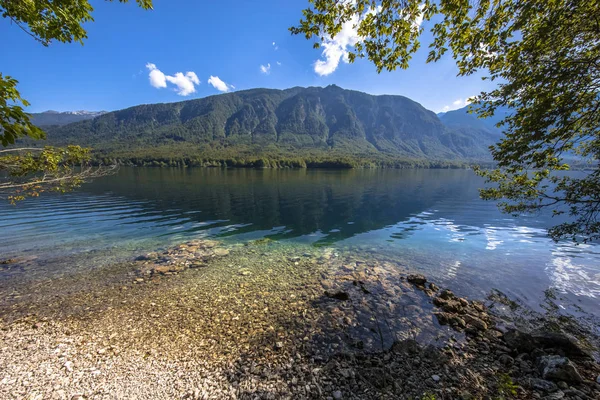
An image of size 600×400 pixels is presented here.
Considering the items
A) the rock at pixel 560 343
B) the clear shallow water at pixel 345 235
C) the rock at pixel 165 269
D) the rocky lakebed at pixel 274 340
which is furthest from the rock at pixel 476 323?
the rock at pixel 165 269

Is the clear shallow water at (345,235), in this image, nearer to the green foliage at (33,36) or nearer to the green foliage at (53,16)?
the green foliage at (33,36)

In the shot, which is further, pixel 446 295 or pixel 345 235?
pixel 345 235

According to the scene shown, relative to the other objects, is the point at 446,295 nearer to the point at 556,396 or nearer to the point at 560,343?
the point at 560,343

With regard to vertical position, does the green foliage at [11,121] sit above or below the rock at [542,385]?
above

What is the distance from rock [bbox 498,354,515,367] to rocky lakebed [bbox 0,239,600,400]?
0.05 metres

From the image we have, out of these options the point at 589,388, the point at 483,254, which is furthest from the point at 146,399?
the point at 483,254

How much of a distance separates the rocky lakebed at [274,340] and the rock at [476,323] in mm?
70

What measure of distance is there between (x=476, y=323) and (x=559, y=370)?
3.22m

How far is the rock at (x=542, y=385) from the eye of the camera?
6.11m

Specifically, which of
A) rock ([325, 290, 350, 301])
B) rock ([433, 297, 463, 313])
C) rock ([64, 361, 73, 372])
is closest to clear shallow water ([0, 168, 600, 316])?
rock ([433, 297, 463, 313])

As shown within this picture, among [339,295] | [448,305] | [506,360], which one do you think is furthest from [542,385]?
[339,295]

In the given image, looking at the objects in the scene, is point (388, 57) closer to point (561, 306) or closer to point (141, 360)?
point (141, 360)

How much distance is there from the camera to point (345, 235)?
84.3 feet

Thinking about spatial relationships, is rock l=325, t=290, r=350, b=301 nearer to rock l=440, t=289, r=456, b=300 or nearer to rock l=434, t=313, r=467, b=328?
rock l=434, t=313, r=467, b=328
